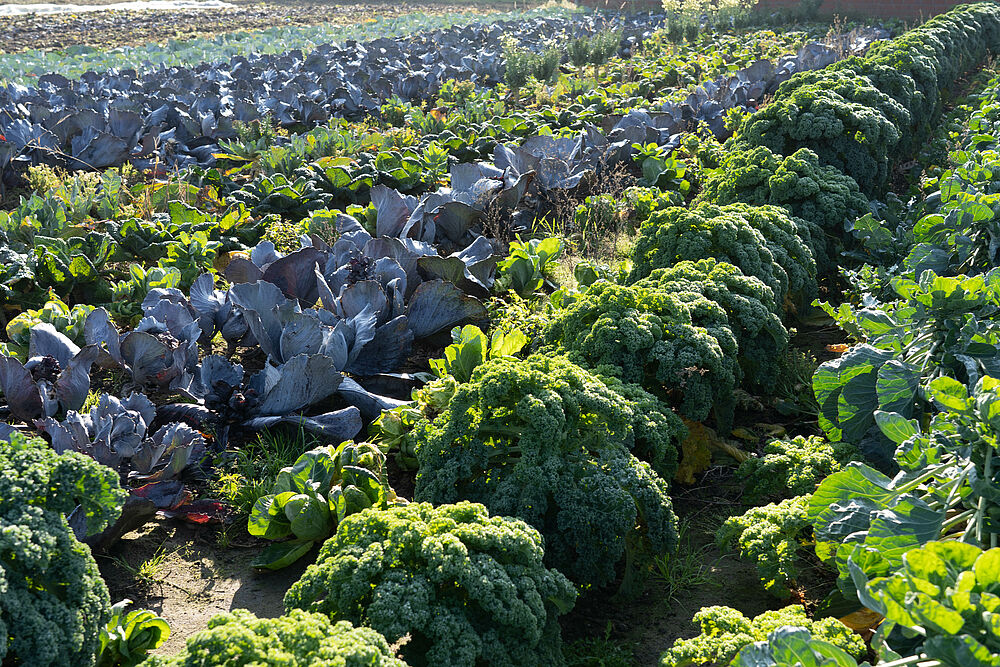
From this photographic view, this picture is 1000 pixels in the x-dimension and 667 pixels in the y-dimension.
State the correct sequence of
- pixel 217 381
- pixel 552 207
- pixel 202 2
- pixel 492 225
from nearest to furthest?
pixel 217 381 < pixel 492 225 < pixel 552 207 < pixel 202 2

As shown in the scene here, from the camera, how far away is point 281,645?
174cm

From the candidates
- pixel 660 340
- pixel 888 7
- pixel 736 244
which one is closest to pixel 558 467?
pixel 660 340

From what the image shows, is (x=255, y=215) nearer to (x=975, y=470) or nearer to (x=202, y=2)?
(x=975, y=470)

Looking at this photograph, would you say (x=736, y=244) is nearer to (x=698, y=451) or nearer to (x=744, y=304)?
(x=744, y=304)

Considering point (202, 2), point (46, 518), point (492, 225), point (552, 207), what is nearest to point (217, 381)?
point (46, 518)

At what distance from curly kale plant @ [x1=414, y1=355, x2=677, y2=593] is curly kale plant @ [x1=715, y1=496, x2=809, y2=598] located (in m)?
0.24

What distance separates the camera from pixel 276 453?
3.42m

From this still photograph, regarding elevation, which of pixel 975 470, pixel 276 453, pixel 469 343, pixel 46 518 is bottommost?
pixel 276 453

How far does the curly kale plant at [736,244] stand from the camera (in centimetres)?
398

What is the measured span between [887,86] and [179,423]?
6.69 metres

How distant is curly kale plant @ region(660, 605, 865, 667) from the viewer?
6.49ft

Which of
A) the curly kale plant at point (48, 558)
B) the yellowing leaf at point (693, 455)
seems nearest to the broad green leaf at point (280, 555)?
the curly kale plant at point (48, 558)

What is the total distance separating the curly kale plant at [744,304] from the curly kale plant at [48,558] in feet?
7.67

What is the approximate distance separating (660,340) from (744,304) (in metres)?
0.56
